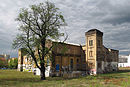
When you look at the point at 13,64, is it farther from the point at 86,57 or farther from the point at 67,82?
the point at 67,82

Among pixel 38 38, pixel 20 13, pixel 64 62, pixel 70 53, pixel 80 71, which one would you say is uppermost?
pixel 20 13

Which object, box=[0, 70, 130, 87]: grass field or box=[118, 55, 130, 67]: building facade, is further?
box=[118, 55, 130, 67]: building facade

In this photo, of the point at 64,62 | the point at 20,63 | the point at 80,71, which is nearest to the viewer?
the point at 64,62

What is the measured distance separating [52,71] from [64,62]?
4600 mm

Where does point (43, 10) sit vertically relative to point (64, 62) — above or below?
above

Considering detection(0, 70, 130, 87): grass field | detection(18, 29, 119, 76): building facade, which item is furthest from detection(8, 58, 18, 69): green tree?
detection(0, 70, 130, 87): grass field

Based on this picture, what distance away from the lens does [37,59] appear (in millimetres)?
25406

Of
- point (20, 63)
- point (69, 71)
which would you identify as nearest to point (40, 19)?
point (69, 71)

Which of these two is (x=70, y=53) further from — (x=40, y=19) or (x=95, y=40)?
(x=40, y=19)

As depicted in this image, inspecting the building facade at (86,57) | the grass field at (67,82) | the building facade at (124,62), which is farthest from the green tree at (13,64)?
the building facade at (124,62)

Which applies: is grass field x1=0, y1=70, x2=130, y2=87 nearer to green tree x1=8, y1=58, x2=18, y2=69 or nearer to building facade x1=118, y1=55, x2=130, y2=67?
green tree x1=8, y1=58, x2=18, y2=69

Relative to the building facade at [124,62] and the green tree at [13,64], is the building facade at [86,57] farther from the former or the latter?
the building facade at [124,62]

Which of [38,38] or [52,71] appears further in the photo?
[52,71]

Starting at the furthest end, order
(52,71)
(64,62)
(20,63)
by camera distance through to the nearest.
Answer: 1. (20,63)
2. (64,62)
3. (52,71)
